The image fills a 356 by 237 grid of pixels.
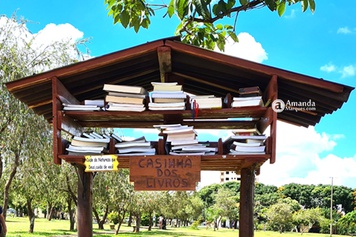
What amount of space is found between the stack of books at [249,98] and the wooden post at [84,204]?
5.26 feet

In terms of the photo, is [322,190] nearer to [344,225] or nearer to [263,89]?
[344,225]

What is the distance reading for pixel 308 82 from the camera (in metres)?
3.49

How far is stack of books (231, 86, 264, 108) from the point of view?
140 inches

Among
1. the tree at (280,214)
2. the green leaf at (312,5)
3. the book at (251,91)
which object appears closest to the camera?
the green leaf at (312,5)

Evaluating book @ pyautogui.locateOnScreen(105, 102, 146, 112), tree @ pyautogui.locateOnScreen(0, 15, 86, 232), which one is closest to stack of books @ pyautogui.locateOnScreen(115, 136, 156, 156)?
book @ pyautogui.locateOnScreen(105, 102, 146, 112)

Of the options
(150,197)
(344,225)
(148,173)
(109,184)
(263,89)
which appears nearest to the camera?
(148,173)

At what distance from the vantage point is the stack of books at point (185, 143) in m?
3.48

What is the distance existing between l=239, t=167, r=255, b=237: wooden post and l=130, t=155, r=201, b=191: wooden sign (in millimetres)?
825

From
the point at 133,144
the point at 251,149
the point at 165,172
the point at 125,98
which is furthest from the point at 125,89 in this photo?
the point at 251,149

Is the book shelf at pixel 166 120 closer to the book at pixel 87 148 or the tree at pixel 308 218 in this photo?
the book at pixel 87 148

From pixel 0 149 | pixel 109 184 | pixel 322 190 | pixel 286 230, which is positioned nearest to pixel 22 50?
pixel 0 149

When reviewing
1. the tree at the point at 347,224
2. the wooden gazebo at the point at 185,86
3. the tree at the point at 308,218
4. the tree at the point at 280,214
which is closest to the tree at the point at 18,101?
the wooden gazebo at the point at 185,86

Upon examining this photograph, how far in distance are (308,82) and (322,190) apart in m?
58.0

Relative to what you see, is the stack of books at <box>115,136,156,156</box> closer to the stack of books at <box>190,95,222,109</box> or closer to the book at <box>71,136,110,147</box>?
the book at <box>71,136,110,147</box>
